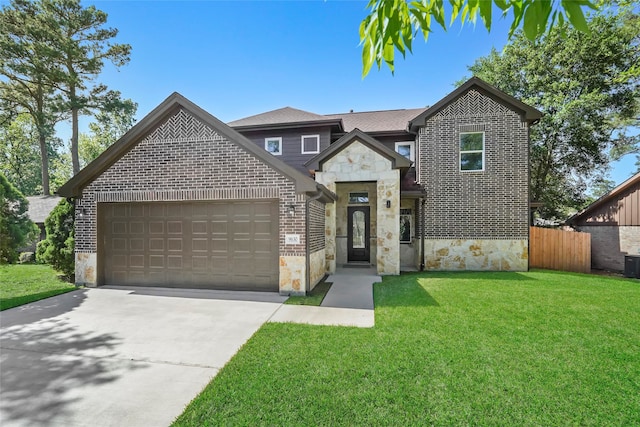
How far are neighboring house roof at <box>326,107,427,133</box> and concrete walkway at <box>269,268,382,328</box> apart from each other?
8.06 metres

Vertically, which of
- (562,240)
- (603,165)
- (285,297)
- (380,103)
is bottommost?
(285,297)

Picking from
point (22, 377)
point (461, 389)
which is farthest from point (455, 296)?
point (22, 377)

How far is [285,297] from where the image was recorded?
7086 mm

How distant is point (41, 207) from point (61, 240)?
17.7m

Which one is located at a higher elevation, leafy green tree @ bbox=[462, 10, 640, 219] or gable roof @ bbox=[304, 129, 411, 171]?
leafy green tree @ bbox=[462, 10, 640, 219]

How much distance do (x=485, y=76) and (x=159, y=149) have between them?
19375 millimetres

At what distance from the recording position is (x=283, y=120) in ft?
46.2

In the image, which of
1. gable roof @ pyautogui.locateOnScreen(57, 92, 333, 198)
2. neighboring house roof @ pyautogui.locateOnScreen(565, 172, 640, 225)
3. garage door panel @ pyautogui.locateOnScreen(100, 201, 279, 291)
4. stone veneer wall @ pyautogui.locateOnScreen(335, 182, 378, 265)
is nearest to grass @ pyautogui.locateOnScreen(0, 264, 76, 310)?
garage door panel @ pyautogui.locateOnScreen(100, 201, 279, 291)

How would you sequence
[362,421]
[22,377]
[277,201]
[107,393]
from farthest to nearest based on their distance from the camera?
[277,201]
[22,377]
[107,393]
[362,421]

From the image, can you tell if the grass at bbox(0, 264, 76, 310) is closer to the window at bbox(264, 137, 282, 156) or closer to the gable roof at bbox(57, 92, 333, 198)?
the gable roof at bbox(57, 92, 333, 198)

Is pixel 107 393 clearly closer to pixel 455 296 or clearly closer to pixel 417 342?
pixel 417 342

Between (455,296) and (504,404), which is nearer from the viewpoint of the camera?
(504,404)

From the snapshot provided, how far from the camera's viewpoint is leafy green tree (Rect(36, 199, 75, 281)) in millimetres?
8727

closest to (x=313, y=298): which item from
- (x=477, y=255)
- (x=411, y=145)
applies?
(x=477, y=255)
